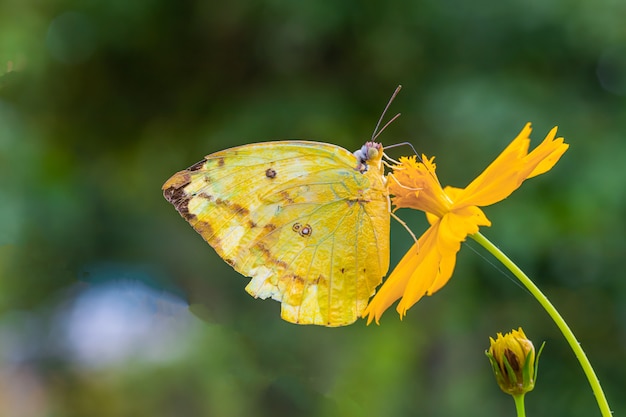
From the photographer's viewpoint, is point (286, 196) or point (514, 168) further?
point (286, 196)

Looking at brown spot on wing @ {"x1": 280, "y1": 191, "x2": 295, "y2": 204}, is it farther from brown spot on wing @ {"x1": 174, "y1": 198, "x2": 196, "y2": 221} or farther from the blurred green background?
the blurred green background

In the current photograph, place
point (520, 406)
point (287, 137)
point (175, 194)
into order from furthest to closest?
point (287, 137) → point (175, 194) → point (520, 406)

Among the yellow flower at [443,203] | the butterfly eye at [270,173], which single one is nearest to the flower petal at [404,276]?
the yellow flower at [443,203]

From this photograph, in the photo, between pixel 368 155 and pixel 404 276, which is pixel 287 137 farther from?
pixel 404 276

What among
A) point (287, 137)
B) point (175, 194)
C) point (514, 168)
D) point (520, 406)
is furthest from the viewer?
point (287, 137)

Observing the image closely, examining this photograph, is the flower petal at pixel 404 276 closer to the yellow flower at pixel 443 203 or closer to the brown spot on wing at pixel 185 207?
the yellow flower at pixel 443 203

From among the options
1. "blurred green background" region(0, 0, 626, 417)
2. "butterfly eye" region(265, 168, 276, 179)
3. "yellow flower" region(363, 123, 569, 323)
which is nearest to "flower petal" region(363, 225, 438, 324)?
"yellow flower" region(363, 123, 569, 323)

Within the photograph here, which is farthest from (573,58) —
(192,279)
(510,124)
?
(192,279)

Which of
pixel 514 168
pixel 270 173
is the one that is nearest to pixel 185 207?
pixel 270 173
